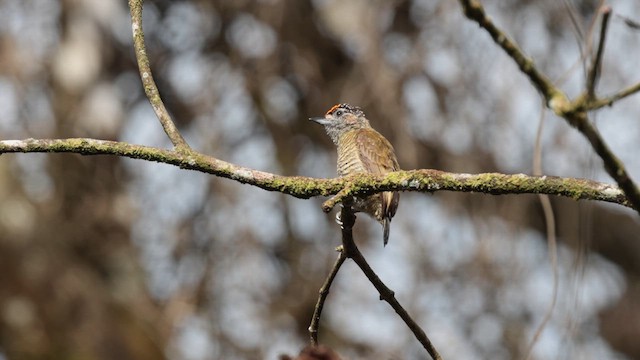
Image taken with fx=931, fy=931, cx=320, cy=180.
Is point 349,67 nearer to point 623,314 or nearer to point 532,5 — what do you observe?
point 532,5

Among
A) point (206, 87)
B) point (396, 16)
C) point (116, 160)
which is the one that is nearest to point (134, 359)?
point (116, 160)

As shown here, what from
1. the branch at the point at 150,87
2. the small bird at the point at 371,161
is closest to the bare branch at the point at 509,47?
the branch at the point at 150,87

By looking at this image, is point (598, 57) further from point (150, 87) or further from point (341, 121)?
point (341, 121)

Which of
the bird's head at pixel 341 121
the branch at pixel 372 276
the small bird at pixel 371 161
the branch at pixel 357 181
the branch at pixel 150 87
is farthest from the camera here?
the bird's head at pixel 341 121

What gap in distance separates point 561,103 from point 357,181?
78 cm

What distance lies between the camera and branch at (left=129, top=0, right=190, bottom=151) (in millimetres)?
2635

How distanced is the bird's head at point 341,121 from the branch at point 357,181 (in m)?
3.07

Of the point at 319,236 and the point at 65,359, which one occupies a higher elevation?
the point at 319,236

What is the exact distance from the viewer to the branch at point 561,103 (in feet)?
5.38

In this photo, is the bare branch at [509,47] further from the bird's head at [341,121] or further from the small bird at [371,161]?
the bird's head at [341,121]

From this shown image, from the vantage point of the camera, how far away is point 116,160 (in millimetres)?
9297

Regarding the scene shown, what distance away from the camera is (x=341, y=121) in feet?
18.7

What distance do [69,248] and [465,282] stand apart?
3.89 meters

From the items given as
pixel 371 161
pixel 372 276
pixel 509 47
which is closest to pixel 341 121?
pixel 371 161
